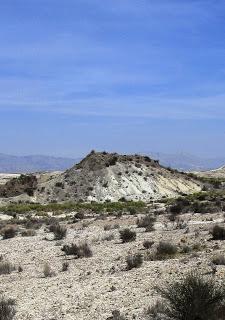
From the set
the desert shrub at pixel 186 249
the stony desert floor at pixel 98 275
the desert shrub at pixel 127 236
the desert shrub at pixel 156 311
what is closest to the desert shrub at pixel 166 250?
the desert shrub at pixel 186 249

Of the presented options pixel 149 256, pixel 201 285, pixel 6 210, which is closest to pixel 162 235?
pixel 149 256

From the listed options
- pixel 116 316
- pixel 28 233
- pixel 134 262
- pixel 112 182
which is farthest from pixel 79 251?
pixel 112 182

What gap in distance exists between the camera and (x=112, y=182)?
261ft

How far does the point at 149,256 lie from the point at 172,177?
64.2 metres

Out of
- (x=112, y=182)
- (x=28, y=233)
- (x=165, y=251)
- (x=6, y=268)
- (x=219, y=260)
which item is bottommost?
(x=28, y=233)

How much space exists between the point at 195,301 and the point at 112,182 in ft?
218

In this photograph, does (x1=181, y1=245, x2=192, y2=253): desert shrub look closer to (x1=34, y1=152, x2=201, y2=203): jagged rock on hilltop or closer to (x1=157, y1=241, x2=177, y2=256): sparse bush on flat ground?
(x1=157, y1=241, x2=177, y2=256): sparse bush on flat ground

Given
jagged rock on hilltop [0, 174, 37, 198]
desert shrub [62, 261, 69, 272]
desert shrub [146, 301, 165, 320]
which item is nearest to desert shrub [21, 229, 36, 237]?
desert shrub [62, 261, 69, 272]

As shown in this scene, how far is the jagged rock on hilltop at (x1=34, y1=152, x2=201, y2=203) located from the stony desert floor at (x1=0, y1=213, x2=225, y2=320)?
143ft

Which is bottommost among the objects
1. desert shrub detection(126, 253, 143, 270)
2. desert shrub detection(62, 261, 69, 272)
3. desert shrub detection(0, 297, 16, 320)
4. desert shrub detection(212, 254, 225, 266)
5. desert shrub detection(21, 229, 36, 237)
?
desert shrub detection(21, 229, 36, 237)

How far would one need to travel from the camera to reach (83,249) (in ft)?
88.2

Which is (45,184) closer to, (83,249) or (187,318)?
(83,249)

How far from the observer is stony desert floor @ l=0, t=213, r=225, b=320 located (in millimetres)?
16469

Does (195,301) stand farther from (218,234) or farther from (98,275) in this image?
(218,234)
